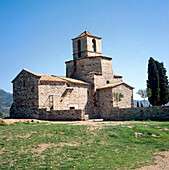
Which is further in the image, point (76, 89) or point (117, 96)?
point (76, 89)

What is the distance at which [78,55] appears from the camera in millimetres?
31391

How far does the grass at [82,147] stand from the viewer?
7.00 metres

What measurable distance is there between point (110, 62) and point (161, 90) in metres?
9.51

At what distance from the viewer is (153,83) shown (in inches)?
1278

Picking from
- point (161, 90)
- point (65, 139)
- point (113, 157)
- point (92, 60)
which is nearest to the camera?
point (113, 157)

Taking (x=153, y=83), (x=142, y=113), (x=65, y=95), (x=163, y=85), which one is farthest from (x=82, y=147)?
(x=163, y=85)

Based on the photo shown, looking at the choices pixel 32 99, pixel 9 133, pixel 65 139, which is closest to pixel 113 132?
pixel 65 139

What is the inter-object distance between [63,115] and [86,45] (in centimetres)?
1360

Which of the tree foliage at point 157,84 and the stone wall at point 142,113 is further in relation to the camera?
the tree foliage at point 157,84

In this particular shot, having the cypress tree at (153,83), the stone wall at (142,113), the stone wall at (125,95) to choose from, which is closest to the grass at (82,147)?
the stone wall at (142,113)

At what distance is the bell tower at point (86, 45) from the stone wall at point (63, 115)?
1206 centimetres

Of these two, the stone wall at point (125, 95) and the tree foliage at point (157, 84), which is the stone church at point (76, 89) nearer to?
the stone wall at point (125, 95)

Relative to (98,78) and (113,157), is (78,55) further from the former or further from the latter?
(113,157)

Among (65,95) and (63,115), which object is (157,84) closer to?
(65,95)
